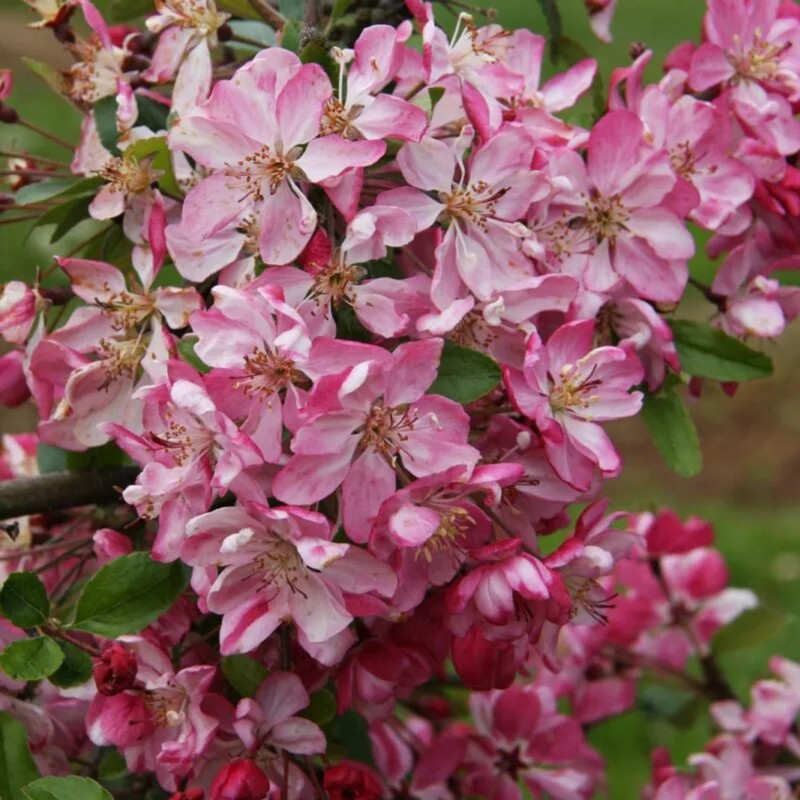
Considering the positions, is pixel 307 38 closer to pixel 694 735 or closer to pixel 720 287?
pixel 720 287

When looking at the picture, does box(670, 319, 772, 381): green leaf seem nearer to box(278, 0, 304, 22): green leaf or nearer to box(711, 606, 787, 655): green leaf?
box(278, 0, 304, 22): green leaf

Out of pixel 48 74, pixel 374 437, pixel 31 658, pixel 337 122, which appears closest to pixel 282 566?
pixel 374 437

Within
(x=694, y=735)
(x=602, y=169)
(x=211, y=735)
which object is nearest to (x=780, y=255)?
(x=602, y=169)

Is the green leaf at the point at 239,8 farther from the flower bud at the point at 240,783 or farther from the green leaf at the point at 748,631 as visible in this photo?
the green leaf at the point at 748,631

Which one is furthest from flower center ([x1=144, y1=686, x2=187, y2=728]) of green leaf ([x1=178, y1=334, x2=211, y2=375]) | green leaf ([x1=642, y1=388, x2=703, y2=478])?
green leaf ([x1=642, y1=388, x2=703, y2=478])

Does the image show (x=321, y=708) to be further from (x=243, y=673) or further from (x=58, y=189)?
(x=58, y=189)

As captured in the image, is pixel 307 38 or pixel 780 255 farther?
pixel 780 255

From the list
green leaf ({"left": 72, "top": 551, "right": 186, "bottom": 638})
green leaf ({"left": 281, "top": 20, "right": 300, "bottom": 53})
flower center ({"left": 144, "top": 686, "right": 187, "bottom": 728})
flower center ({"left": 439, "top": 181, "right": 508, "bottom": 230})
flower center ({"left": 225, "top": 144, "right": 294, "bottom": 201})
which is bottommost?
flower center ({"left": 144, "top": 686, "right": 187, "bottom": 728})
